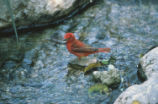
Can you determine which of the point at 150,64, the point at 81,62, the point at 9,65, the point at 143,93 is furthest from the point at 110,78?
the point at 9,65

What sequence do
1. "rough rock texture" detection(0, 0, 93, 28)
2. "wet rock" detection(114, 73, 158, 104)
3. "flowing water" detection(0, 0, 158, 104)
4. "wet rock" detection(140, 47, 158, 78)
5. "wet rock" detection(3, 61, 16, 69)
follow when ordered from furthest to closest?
"rough rock texture" detection(0, 0, 93, 28), "wet rock" detection(3, 61, 16, 69), "flowing water" detection(0, 0, 158, 104), "wet rock" detection(140, 47, 158, 78), "wet rock" detection(114, 73, 158, 104)

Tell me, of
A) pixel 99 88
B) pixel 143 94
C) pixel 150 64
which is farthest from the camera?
pixel 99 88

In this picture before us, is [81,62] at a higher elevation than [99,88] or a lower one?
higher

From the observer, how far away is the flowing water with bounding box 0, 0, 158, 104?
3658mm

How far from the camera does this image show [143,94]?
2.71m

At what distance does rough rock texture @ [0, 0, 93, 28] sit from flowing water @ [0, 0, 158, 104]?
248mm

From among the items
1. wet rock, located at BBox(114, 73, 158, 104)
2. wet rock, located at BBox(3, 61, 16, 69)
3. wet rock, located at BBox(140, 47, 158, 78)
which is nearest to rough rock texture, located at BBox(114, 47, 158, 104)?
wet rock, located at BBox(114, 73, 158, 104)

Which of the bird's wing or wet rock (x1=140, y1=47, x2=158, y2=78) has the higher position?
the bird's wing

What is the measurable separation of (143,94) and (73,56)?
6.92ft

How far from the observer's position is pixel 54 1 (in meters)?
5.57

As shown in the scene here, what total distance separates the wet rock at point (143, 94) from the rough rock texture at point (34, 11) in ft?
9.88

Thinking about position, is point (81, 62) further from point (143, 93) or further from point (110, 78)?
point (143, 93)

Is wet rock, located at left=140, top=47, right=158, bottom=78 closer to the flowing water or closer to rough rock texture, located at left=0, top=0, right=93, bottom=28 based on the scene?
the flowing water

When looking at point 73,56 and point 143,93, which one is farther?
point 73,56
